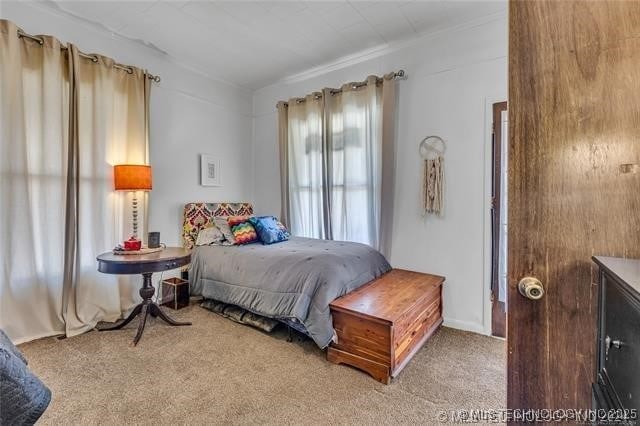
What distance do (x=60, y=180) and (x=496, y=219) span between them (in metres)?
3.65

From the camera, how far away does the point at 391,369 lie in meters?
1.86

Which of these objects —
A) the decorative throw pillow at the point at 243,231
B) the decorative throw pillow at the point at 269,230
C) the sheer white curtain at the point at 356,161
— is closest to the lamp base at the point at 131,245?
the decorative throw pillow at the point at 243,231

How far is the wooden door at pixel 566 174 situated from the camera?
0.76m

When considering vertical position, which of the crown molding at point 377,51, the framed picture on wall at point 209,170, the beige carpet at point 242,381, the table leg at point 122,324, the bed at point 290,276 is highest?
the crown molding at point 377,51

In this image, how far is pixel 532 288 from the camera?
818mm

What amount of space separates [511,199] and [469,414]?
4.55ft

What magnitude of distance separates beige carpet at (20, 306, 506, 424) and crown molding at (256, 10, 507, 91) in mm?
2687

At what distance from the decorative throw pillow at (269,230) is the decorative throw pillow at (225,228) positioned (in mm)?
263

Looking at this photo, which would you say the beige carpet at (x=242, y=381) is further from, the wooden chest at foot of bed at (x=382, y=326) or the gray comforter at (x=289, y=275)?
the gray comforter at (x=289, y=275)

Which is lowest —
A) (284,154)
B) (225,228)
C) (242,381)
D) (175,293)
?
(242,381)

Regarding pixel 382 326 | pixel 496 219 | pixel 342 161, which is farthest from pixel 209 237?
pixel 496 219

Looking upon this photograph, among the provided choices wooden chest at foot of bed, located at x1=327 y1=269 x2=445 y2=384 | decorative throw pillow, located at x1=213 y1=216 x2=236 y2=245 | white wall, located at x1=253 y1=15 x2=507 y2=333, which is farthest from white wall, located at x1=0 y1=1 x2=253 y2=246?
wooden chest at foot of bed, located at x1=327 y1=269 x2=445 y2=384

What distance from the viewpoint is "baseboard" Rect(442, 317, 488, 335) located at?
2633 mm

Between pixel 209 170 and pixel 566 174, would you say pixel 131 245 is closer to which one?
pixel 209 170
